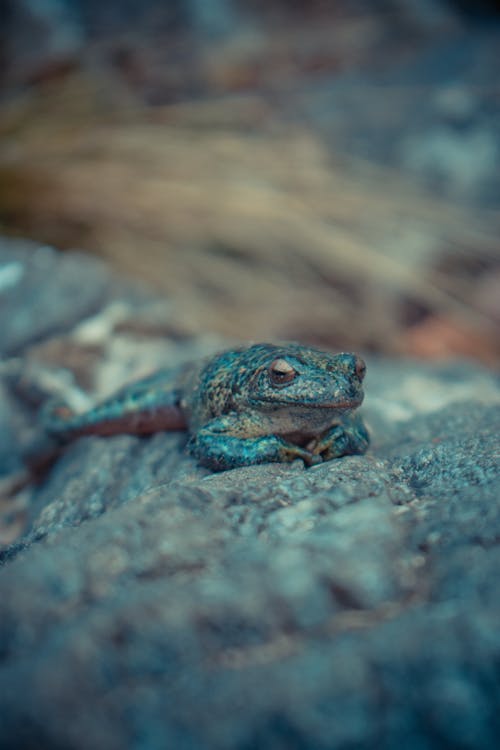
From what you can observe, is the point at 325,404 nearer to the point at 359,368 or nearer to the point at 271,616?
the point at 359,368

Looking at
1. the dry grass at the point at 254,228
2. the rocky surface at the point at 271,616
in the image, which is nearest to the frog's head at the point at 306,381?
the rocky surface at the point at 271,616

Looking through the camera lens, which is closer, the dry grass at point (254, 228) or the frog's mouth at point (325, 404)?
the frog's mouth at point (325, 404)

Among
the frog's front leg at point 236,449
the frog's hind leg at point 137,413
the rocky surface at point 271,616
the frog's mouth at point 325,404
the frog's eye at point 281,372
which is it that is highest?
the rocky surface at point 271,616

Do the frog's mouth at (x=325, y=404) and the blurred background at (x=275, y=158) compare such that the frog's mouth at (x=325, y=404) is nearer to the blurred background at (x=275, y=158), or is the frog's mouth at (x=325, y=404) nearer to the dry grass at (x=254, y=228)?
the blurred background at (x=275, y=158)

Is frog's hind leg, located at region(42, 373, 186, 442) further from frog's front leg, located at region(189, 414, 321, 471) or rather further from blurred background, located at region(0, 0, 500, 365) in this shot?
blurred background, located at region(0, 0, 500, 365)

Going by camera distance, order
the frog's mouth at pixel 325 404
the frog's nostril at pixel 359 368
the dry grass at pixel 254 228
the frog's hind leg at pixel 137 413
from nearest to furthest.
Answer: the frog's mouth at pixel 325 404, the frog's nostril at pixel 359 368, the frog's hind leg at pixel 137 413, the dry grass at pixel 254 228

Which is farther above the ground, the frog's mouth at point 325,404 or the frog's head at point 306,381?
the frog's head at point 306,381

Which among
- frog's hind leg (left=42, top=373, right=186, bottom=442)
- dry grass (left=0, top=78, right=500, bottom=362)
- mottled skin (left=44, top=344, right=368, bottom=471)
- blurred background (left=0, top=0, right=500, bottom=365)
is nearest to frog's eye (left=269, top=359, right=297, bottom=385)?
mottled skin (left=44, top=344, right=368, bottom=471)

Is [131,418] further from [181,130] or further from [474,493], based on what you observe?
[181,130]
